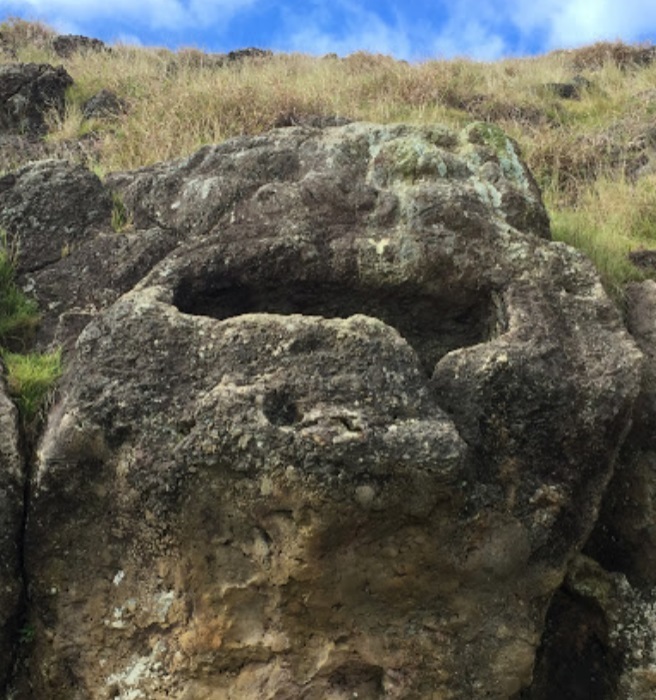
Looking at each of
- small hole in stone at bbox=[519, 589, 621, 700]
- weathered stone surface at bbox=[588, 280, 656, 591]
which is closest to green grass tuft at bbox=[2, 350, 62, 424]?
small hole in stone at bbox=[519, 589, 621, 700]

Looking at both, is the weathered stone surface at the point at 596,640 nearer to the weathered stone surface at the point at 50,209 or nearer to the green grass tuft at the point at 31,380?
the green grass tuft at the point at 31,380

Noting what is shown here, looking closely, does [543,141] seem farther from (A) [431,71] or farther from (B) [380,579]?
(B) [380,579]

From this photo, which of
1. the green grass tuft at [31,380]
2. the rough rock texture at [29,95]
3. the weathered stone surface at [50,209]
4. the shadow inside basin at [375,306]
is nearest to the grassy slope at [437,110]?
the rough rock texture at [29,95]

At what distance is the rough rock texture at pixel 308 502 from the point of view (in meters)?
3.13

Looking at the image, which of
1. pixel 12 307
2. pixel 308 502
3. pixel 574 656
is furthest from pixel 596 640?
pixel 12 307

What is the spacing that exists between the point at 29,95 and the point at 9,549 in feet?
25.8

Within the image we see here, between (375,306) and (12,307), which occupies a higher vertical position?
(12,307)

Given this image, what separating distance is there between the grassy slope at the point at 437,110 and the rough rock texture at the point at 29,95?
235mm

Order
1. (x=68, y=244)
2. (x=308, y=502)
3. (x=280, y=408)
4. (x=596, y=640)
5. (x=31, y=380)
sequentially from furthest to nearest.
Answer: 1. (x=68, y=244)
2. (x=31, y=380)
3. (x=596, y=640)
4. (x=280, y=408)
5. (x=308, y=502)

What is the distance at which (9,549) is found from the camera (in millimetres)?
3389

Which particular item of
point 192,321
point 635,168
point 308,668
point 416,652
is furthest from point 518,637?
point 635,168

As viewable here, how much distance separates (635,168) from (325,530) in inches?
283

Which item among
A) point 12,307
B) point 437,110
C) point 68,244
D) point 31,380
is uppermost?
point 437,110

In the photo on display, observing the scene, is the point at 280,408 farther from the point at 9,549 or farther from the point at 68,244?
the point at 68,244
